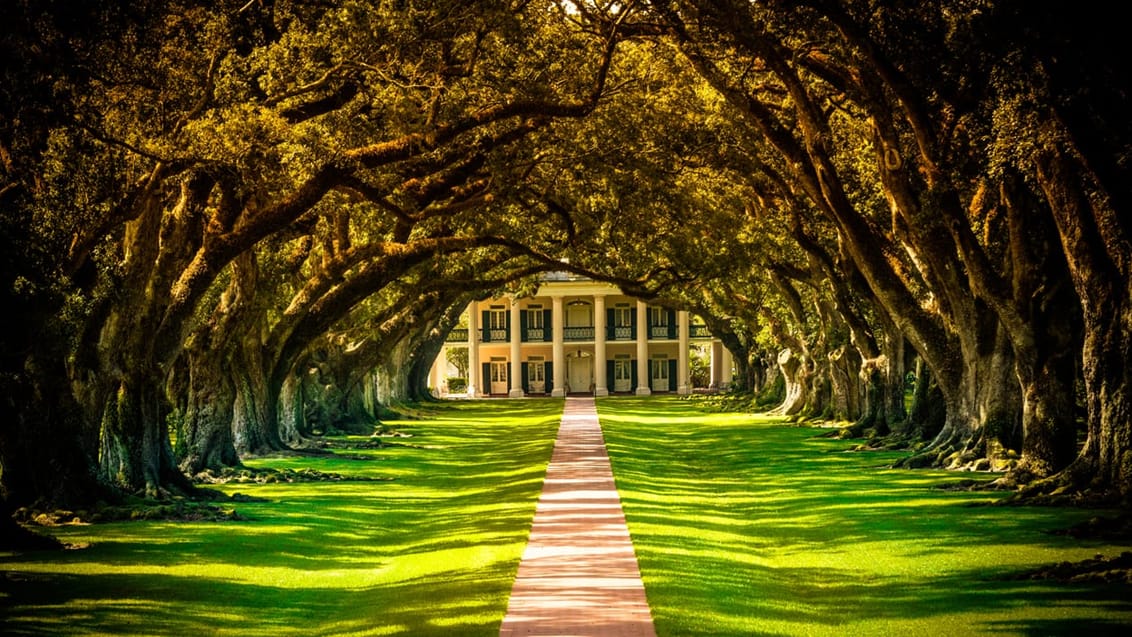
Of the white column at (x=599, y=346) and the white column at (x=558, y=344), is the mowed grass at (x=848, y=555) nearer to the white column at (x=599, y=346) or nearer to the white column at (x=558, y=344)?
the white column at (x=599, y=346)

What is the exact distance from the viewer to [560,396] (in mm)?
93812

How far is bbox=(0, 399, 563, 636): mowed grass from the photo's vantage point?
12.8m

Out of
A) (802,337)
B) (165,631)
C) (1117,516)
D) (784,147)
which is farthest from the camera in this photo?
(802,337)

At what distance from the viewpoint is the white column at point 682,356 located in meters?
93.1

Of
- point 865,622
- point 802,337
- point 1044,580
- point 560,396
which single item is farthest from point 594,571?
point 560,396

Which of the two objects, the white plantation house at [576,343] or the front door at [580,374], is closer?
the white plantation house at [576,343]

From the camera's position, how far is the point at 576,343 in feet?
314

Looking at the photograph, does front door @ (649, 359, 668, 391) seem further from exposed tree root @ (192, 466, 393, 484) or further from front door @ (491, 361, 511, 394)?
exposed tree root @ (192, 466, 393, 484)

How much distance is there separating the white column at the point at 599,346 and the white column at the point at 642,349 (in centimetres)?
221

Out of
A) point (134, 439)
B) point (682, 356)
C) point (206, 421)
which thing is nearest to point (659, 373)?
point (682, 356)

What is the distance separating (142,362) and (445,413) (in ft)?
152

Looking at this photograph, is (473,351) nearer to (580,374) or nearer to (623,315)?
(580,374)

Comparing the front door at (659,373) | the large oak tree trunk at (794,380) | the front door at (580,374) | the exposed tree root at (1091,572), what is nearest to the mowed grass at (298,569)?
the exposed tree root at (1091,572)

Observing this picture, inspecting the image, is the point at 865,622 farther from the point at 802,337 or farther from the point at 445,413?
the point at 445,413
